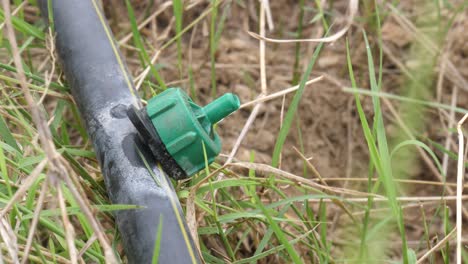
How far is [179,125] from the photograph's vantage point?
109 centimetres

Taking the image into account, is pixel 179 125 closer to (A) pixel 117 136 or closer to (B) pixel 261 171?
(A) pixel 117 136

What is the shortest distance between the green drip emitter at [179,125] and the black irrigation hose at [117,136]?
0.05m

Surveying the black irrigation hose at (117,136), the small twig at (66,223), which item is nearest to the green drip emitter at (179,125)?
the black irrigation hose at (117,136)

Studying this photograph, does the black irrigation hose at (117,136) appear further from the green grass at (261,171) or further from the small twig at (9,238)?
the small twig at (9,238)

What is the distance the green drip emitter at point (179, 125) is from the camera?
1.09 m

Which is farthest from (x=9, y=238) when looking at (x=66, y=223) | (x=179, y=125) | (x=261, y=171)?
(x=261, y=171)

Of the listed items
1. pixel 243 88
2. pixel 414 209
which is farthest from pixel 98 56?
pixel 414 209

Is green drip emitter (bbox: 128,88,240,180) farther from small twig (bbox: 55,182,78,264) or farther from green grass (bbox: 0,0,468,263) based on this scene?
small twig (bbox: 55,182,78,264)

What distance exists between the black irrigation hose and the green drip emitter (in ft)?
0.15

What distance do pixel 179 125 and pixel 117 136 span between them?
0.46ft

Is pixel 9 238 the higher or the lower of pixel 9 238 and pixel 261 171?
the higher

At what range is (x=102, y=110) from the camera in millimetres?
1222

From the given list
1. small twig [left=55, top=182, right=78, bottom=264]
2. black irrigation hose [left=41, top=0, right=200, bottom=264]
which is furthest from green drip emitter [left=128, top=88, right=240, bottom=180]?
small twig [left=55, top=182, right=78, bottom=264]

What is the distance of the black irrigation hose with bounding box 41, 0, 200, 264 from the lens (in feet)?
3.50
